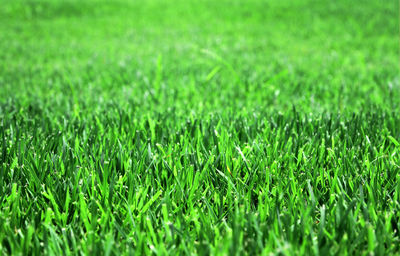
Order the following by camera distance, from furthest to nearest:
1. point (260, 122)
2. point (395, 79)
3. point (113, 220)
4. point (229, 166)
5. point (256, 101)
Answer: point (395, 79) < point (256, 101) < point (260, 122) < point (229, 166) < point (113, 220)

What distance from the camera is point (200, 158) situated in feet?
5.50

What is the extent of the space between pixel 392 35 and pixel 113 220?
738cm

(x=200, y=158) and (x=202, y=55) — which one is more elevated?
(x=202, y=55)

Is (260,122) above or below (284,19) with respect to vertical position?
below

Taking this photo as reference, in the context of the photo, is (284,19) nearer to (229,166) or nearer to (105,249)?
(229,166)

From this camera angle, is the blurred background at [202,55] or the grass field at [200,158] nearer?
the grass field at [200,158]

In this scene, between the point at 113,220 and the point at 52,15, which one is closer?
the point at 113,220

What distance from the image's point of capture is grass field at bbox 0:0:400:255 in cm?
116

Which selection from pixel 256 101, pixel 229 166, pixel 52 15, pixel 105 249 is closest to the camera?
pixel 105 249

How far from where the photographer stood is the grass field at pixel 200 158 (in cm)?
116

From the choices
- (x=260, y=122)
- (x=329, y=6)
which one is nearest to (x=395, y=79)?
(x=260, y=122)

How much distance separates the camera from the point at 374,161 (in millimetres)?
1620

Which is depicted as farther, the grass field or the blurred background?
the blurred background

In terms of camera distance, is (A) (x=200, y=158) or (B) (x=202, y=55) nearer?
(A) (x=200, y=158)
